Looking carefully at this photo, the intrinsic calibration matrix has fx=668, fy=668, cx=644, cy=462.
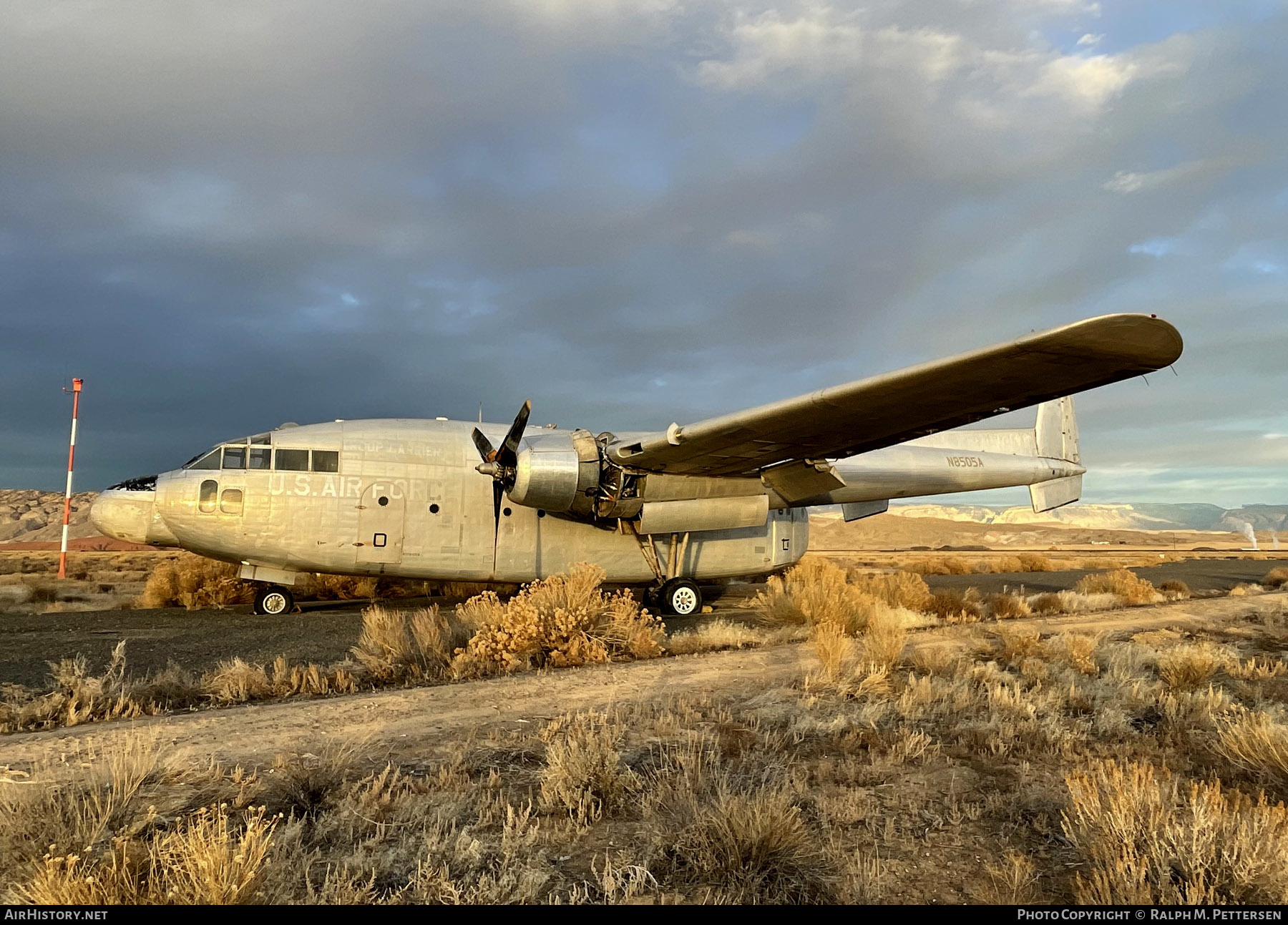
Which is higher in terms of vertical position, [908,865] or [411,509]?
[411,509]

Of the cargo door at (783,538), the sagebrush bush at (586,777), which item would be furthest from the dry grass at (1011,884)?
the cargo door at (783,538)

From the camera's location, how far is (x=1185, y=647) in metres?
9.36

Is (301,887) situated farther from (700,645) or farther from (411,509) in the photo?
(411,509)

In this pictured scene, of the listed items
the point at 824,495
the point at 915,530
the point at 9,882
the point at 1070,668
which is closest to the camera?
the point at 9,882

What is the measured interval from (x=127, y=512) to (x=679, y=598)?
1149 centimetres

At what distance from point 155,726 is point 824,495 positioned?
13.0 meters

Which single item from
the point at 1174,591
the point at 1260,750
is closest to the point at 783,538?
the point at 1260,750

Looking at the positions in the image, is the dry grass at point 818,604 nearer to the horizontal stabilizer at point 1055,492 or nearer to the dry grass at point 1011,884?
the horizontal stabilizer at point 1055,492

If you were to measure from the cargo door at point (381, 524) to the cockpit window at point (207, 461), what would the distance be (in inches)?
116

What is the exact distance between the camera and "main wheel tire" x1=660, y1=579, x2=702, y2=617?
15180mm

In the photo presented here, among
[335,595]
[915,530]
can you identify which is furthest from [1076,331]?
[915,530]

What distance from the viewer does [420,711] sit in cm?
678

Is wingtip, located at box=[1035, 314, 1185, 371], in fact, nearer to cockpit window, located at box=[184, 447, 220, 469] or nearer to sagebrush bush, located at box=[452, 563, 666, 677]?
sagebrush bush, located at box=[452, 563, 666, 677]
